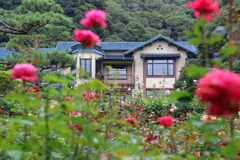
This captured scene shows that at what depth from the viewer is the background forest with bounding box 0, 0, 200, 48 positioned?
27.2m

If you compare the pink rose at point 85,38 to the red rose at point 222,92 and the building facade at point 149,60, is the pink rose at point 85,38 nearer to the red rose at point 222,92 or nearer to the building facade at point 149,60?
the red rose at point 222,92

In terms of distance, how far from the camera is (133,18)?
3431cm

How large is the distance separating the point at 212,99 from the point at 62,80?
2.05 feet

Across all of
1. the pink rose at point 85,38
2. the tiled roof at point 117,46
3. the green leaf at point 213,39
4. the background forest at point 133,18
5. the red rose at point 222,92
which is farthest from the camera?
the background forest at point 133,18

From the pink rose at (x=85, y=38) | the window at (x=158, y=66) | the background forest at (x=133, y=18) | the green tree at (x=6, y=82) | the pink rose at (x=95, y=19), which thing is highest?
the background forest at (x=133, y=18)

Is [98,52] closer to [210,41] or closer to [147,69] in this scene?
[147,69]

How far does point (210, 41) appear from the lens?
0.89 metres

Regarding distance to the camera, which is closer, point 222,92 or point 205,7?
point 222,92

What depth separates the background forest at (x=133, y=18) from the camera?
2719 centimetres

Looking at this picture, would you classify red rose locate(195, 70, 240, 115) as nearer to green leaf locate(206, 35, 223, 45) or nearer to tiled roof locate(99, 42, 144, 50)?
green leaf locate(206, 35, 223, 45)

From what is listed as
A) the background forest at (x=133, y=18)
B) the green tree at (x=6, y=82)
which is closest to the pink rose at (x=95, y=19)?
the green tree at (x=6, y=82)

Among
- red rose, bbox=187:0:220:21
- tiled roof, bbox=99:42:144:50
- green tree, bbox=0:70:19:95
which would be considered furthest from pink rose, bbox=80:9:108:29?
tiled roof, bbox=99:42:144:50

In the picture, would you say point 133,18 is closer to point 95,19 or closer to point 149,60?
point 149,60

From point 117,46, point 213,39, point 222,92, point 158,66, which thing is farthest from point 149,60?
point 222,92
